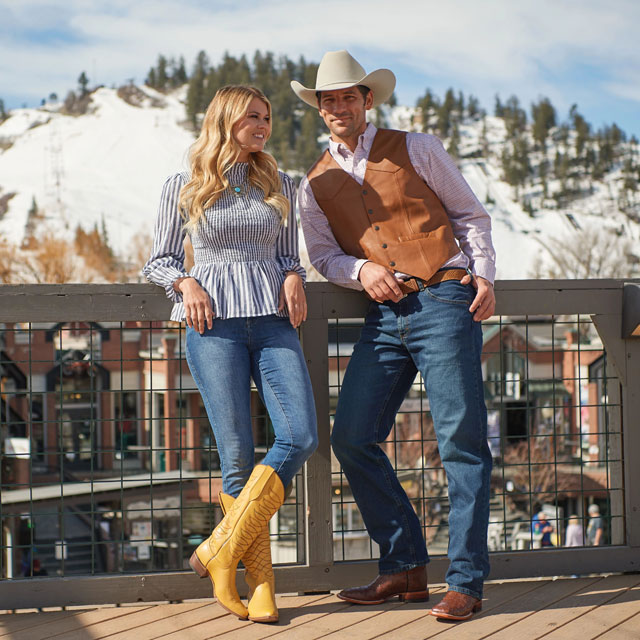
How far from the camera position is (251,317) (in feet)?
8.75

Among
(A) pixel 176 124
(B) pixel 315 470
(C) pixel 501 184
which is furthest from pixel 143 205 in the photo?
(B) pixel 315 470

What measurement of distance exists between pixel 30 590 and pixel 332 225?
5.40ft

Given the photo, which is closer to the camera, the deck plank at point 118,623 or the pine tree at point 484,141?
the deck plank at point 118,623

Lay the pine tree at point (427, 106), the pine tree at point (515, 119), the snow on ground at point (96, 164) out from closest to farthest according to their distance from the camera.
Answer: 1. the snow on ground at point (96, 164)
2. the pine tree at point (427, 106)
3. the pine tree at point (515, 119)

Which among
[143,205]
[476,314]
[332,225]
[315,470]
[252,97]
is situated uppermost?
[143,205]

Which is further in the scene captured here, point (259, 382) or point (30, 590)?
point (30, 590)

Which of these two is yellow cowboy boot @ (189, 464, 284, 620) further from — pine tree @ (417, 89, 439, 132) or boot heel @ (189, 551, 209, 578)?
pine tree @ (417, 89, 439, 132)

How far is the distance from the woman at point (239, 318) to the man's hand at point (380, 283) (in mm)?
228

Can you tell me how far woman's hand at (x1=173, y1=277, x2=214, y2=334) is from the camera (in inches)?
102

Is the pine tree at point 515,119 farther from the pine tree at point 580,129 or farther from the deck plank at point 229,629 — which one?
the deck plank at point 229,629

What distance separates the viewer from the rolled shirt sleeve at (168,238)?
271 centimetres

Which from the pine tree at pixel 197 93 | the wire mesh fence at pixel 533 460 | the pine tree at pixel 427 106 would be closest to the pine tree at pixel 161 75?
the pine tree at pixel 197 93

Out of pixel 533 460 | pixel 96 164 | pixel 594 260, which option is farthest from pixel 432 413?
pixel 96 164

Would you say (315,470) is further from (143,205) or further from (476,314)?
(143,205)
